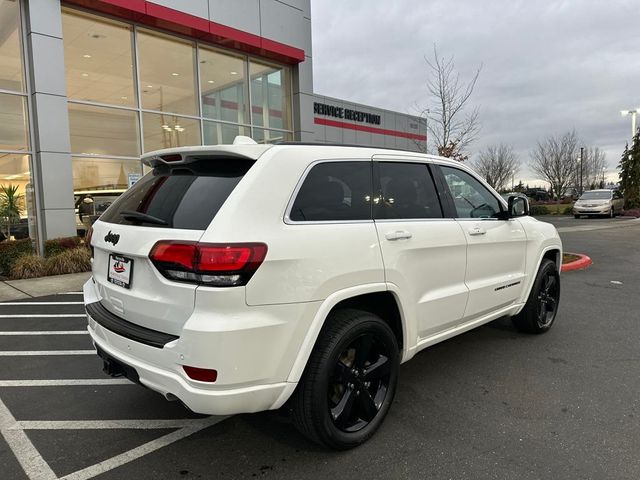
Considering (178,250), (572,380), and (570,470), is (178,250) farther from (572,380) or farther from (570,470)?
(572,380)

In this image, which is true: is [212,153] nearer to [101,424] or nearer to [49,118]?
[101,424]

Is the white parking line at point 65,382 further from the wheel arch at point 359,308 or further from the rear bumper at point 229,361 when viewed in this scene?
the wheel arch at point 359,308

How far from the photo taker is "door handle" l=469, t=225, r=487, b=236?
379 cm

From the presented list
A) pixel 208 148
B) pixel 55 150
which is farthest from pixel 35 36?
pixel 208 148

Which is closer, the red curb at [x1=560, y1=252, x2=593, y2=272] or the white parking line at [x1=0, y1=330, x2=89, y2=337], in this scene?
the white parking line at [x1=0, y1=330, x2=89, y2=337]

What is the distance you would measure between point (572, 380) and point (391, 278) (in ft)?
6.73

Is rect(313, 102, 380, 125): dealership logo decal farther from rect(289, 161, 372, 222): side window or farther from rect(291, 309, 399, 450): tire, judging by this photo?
rect(291, 309, 399, 450): tire

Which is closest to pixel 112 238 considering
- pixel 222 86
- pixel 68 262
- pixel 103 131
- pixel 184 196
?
pixel 184 196

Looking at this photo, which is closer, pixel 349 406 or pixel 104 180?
pixel 349 406

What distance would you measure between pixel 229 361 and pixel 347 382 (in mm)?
857

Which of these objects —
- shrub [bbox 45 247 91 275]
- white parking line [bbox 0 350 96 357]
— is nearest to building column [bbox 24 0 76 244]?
shrub [bbox 45 247 91 275]

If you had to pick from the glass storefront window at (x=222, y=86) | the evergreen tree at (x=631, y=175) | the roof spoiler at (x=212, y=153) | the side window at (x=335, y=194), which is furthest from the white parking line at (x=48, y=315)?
the evergreen tree at (x=631, y=175)

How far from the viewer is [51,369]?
Result: 14.2ft

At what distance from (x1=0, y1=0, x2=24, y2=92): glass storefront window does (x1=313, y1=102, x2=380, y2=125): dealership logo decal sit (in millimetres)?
12062
